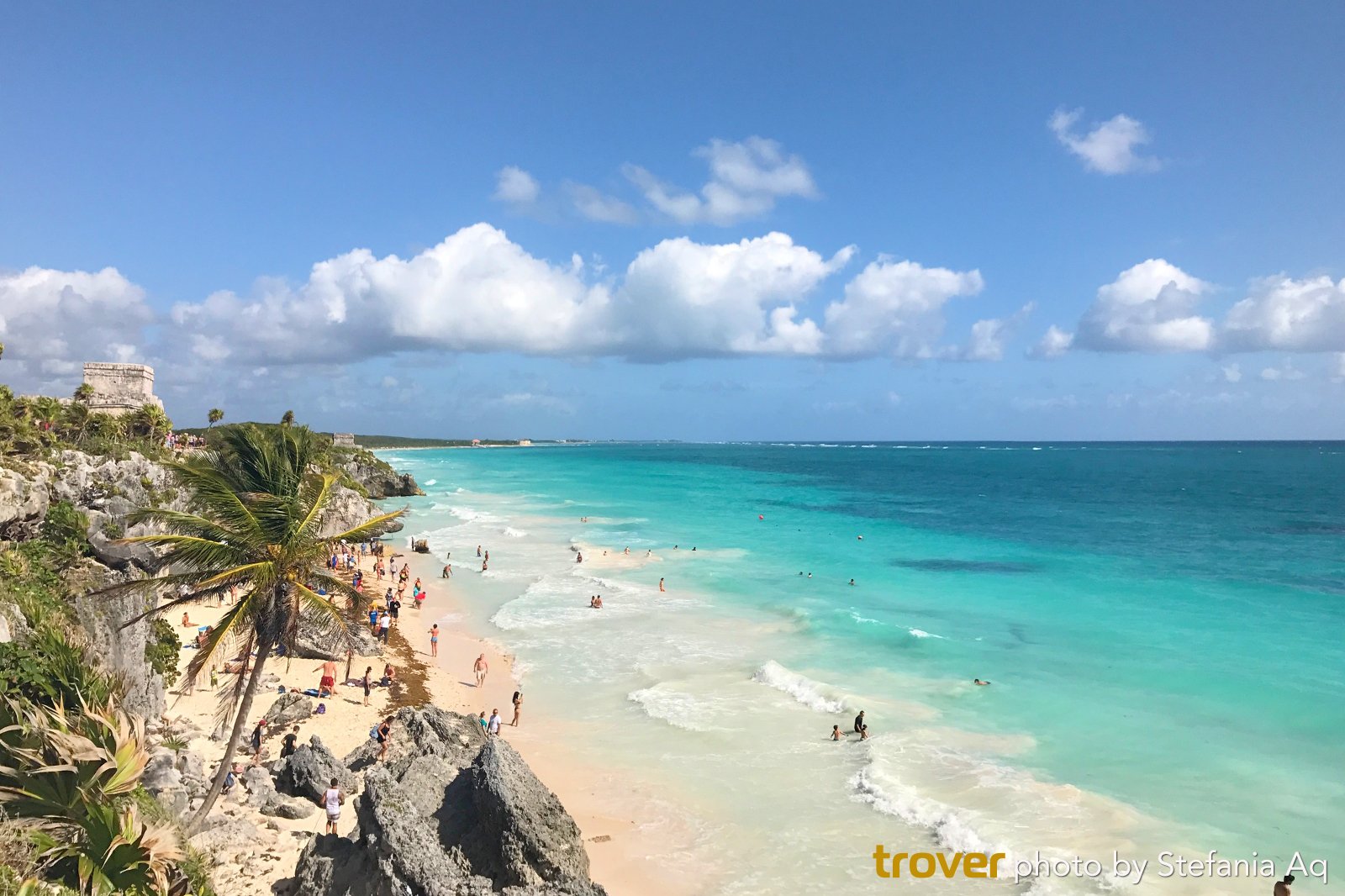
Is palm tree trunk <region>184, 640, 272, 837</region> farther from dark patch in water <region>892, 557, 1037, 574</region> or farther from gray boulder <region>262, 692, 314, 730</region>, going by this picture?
dark patch in water <region>892, 557, 1037, 574</region>

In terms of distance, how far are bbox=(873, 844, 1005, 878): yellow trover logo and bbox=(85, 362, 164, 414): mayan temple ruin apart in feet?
125

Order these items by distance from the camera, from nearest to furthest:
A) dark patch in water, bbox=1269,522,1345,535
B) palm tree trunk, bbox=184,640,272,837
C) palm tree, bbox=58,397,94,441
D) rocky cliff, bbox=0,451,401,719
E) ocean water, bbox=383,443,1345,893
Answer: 1. palm tree trunk, bbox=184,640,272,837
2. rocky cliff, bbox=0,451,401,719
3. ocean water, bbox=383,443,1345,893
4. palm tree, bbox=58,397,94,441
5. dark patch in water, bbox=1269,522,1345,535

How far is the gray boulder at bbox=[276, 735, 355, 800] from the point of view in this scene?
13.6 metres

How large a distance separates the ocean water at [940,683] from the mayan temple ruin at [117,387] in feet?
58.2

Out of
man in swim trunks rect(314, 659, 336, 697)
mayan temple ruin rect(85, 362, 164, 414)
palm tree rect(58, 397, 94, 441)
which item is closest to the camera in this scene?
man in swim trunks rect(314, 659, 336, 697)

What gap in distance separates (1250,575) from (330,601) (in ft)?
155

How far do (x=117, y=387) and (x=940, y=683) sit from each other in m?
39.5

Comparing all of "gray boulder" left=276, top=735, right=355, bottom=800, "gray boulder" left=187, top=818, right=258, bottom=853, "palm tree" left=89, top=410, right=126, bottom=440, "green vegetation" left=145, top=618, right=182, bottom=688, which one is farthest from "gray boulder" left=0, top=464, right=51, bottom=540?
"palm tree" left=89, top=410, right=126, bottom=440

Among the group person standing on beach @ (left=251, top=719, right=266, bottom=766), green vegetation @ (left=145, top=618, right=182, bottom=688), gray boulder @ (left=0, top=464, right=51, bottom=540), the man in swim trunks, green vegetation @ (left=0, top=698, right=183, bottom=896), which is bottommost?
the man in swim trunks

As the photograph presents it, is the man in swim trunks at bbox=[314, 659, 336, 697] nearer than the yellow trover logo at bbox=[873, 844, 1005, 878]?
No

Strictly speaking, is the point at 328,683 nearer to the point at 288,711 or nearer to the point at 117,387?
the point at 288,711

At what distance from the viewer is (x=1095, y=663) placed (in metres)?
24.9

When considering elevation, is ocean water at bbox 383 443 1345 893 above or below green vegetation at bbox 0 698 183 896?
below

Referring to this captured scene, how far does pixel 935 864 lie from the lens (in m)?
13.0
